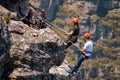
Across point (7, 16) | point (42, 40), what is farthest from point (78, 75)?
point (7, 16)

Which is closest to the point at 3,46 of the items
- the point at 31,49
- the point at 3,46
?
the point at 3,46

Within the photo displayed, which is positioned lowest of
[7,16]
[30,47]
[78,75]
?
[78,75]

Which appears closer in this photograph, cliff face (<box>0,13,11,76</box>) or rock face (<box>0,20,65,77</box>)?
cliff face (<box>0,13,11,76</box>)

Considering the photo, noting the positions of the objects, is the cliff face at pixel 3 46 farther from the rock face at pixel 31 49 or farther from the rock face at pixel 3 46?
the rock face at pixel 31 49

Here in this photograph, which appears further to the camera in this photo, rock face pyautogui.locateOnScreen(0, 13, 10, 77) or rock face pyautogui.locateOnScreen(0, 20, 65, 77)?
rock face pyautogui.locateOnScreen(0, 20, 65, 77)

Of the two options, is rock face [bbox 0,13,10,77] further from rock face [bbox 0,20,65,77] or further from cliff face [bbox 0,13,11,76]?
rock face [bbox 0,20,65,77]

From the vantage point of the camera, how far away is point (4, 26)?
17.5 m

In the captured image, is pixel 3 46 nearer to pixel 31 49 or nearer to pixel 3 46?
pixel 3 46

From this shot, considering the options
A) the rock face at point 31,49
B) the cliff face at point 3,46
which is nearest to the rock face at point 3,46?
the cliff face at point 3,46

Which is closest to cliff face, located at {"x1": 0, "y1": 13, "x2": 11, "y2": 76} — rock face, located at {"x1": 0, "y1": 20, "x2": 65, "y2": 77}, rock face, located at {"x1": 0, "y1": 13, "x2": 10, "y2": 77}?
rock face, located at {"x1": 0, "y1": 13, "x2": 10, "y2": 77}

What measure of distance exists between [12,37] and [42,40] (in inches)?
64.1

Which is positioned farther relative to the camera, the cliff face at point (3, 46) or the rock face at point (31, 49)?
the rock face at point (31, 49)

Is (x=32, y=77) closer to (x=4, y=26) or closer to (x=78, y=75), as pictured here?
(x=4, y=26)

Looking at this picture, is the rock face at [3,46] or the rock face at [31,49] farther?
the rock face at [31,49]
